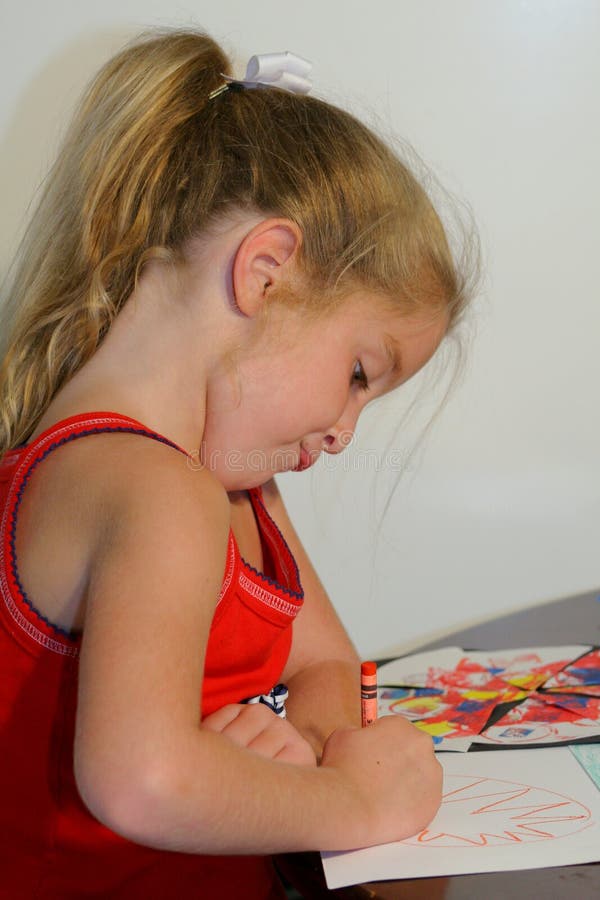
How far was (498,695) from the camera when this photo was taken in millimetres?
940

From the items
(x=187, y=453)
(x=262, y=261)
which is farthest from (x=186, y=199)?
(x=187, y=453)

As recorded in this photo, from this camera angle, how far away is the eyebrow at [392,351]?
824 mm

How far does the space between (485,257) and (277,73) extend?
1.58 feet

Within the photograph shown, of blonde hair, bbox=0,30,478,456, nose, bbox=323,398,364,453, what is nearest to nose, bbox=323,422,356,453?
nose, bbox=323,398,364,453

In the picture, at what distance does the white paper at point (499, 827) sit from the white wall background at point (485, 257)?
0.56m

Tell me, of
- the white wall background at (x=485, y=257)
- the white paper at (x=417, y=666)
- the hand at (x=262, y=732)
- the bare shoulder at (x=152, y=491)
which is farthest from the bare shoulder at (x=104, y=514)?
the white wall background at (x=485, y=257)

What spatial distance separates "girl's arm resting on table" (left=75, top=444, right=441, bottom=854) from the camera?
1.73 ft

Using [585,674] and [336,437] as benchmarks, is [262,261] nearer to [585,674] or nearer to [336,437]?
[336,437]

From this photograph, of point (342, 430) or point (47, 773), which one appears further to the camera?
point (342, 430)

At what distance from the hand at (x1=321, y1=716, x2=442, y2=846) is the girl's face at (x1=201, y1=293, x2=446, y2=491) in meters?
0.23

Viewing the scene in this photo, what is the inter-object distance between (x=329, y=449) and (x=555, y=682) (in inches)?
12.3

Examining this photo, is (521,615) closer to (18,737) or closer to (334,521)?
(334,521)

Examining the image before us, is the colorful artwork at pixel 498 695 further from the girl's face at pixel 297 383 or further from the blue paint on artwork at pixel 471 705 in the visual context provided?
the girl's face at pixel 297 383

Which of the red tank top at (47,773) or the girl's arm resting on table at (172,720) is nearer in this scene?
the girl's arm resting on table at (172,720)
